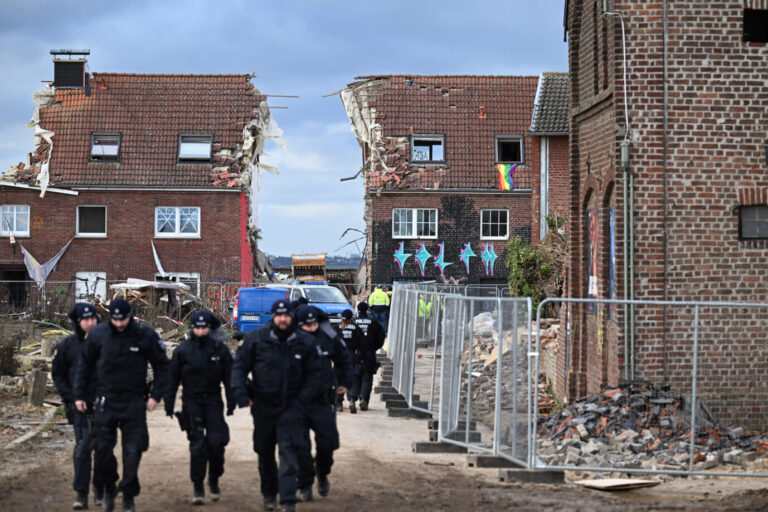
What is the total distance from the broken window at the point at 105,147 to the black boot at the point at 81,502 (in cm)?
3522

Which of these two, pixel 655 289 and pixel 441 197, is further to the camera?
pixel 441 197

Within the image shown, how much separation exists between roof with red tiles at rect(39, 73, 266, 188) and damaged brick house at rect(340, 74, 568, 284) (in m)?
5.09

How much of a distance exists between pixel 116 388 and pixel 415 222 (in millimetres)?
33698

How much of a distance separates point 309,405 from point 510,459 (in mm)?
2555

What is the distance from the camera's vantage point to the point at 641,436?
12961 mm

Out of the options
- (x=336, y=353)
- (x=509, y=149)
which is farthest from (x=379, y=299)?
(x=336, y=353)

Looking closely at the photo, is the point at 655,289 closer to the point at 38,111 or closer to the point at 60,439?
the point at 60,439

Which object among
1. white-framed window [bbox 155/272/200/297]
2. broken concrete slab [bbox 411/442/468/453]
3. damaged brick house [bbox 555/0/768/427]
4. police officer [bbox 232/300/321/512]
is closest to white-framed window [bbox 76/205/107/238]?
white-framed window [bbox 155/272/200/297]

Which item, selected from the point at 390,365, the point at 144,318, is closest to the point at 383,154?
the point at 144,318

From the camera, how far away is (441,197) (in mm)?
43281

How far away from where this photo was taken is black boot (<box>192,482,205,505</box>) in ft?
33.2

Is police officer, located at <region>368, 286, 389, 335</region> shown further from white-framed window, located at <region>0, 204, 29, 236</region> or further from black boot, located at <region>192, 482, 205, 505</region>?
black boot, located at <region>192, 482, 205, 505</region>

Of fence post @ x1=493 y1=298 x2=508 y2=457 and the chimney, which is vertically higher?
the chimney

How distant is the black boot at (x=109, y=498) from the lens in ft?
32.4
